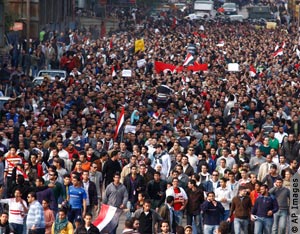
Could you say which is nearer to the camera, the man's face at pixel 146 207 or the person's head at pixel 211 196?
the man's face at pixel 146 207

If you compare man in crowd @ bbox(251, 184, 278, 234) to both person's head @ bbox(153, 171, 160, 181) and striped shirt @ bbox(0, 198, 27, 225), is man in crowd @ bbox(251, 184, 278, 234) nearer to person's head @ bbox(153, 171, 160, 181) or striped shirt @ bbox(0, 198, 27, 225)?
person's head @ bbox(153, 171, 160, 181)

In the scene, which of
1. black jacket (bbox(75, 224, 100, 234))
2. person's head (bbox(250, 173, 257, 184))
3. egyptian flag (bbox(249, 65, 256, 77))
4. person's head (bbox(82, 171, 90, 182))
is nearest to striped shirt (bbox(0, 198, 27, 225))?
person's head (bbox(82, 171, 90, 182))

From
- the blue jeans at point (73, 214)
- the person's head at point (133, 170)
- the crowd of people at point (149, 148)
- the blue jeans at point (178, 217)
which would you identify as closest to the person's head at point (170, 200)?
the crowd of people at point (149, 148)

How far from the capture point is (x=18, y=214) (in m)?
22.2

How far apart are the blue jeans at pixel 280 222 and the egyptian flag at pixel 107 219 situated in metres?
2.30

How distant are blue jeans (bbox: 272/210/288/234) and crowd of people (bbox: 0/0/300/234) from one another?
0.01m

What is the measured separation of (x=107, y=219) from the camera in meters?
22.2

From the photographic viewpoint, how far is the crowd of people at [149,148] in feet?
74.7

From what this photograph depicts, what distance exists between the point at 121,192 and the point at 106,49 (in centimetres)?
3688

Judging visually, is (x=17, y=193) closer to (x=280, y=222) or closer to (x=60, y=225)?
(x=60, y=225)

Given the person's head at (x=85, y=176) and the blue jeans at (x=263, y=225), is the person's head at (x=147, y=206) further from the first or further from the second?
the person's head at (x=85, y=176)

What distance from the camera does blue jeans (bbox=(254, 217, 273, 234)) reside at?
2280 cm

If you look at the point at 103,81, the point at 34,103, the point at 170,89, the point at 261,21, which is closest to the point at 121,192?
the point at 34,103

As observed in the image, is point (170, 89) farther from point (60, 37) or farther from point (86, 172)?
point (60, 37)
